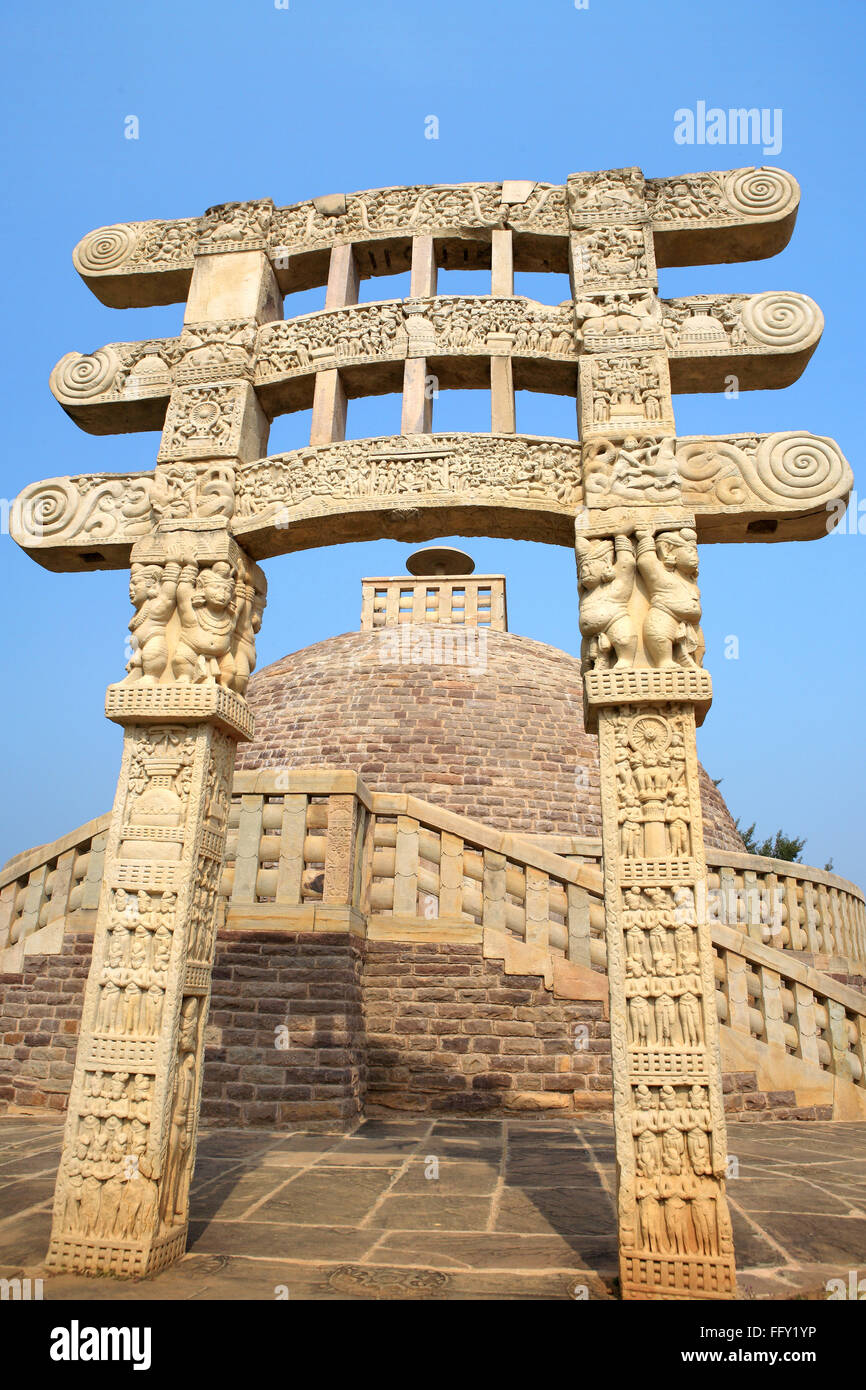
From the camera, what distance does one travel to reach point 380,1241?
12.9ft

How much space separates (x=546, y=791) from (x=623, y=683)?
12956 mm

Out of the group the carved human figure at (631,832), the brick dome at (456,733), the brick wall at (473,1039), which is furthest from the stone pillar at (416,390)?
the brick dome at (456,733)

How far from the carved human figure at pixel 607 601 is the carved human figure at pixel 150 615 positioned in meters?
2.23

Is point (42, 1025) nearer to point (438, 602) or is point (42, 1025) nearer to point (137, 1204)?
point (137, 1204)

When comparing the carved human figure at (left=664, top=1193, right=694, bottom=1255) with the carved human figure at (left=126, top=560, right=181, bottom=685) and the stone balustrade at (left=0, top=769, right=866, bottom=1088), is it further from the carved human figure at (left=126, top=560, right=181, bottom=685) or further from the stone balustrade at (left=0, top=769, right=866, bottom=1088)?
the stone balustrade at (left=0, top=769, right=866, bottom=1088)

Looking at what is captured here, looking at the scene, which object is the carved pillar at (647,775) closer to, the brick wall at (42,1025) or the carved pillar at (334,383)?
the carved pillar at (334,383)

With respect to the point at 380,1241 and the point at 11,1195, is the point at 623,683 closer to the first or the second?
the point at 380,1241

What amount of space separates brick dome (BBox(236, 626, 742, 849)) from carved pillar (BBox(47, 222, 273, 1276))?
1166 cm

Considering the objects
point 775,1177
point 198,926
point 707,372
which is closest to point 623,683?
point 707,372

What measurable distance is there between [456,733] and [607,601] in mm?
13389

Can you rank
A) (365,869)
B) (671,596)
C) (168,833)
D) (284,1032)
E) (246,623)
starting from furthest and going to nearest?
(365,869) < (284,1032) < (246,623) < (168,833) < (671,596)

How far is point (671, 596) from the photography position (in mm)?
4180

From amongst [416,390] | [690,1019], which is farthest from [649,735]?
[416,390]
